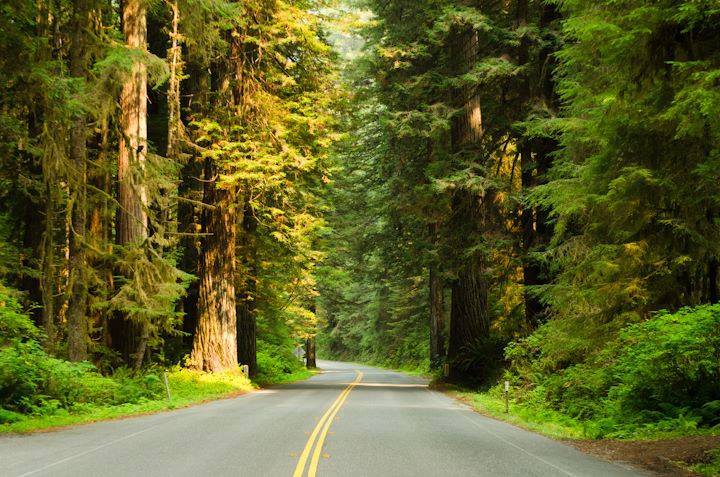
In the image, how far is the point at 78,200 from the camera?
15367 mm

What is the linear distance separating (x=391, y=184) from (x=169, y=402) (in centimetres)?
1404

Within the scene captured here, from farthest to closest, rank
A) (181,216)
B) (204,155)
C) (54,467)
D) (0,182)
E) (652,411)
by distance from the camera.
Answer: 1. (181,216)
2. (204,155)
3. (0,182)
4. (652,411)
5. (54,467)

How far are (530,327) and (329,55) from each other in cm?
1285

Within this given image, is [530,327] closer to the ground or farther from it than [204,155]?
closer to the ground

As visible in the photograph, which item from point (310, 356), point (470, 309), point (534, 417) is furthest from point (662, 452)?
point (310, 356)

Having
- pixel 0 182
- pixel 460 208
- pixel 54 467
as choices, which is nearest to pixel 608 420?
pixel 54 467

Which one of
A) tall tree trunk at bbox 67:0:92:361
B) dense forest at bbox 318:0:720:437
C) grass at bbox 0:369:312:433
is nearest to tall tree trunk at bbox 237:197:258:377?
grass at bbox 0:369:312:433

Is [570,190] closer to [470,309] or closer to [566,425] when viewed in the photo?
[566,425]

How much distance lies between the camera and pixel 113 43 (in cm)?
1505

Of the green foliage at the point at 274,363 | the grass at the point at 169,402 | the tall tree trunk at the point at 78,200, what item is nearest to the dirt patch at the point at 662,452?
the grass at the point at 169,402

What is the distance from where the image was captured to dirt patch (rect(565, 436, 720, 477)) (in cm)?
821

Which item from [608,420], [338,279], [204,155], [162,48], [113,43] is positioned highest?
[162,48]

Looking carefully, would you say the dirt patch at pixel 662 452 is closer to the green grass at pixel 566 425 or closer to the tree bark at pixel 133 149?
the green grass at pixel 566 425

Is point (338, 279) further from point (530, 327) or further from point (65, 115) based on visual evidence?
point (65, 115)
